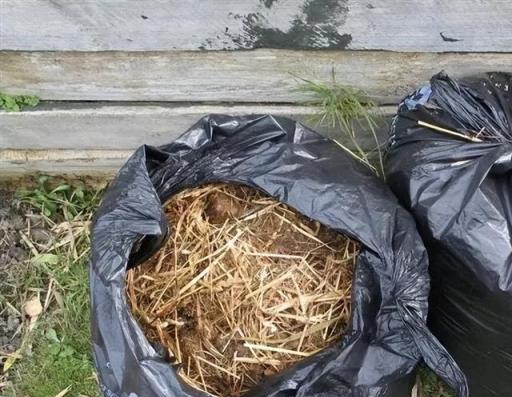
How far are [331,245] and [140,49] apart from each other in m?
0.61

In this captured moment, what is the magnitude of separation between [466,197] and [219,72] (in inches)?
25.0

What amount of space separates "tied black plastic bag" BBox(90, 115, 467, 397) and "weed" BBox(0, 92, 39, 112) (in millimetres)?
455

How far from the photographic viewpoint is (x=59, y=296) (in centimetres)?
212

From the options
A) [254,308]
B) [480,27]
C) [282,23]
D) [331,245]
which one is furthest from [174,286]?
[480,27]

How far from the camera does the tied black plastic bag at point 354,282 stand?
4.73 ft

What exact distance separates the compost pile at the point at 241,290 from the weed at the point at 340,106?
0.93ft

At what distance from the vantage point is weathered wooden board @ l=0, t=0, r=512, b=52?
1.53 meters

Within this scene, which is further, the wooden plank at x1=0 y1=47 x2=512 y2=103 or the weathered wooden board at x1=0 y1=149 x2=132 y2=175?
the weathered wooden board at x1=0 y1=149 x2=132 y2=175

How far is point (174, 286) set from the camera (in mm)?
1575

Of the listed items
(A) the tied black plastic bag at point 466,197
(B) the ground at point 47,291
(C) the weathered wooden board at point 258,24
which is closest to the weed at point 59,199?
(B) the ground at point 47,291

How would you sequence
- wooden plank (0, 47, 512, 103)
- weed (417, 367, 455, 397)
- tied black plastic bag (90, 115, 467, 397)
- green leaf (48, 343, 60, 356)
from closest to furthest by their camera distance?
1. tied black plastic bag (90, 115, 467, 397)
2. wooden plank (0, 47, 512, 103)
3. weed (417, 367, 455, 397)
4. green leaf (48, 343, 60, 356)

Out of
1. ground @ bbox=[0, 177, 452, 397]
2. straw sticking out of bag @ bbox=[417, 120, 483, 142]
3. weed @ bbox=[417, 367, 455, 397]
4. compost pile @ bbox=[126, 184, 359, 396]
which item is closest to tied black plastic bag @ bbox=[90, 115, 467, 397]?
compost pile @ bbox=[126, 184, 359, 396]

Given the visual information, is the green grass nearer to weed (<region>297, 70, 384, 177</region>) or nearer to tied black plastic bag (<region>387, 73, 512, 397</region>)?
weed (<region>297, 70, 384, 177</region>)

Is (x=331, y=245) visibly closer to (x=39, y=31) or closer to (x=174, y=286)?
(x=174, y=286)
